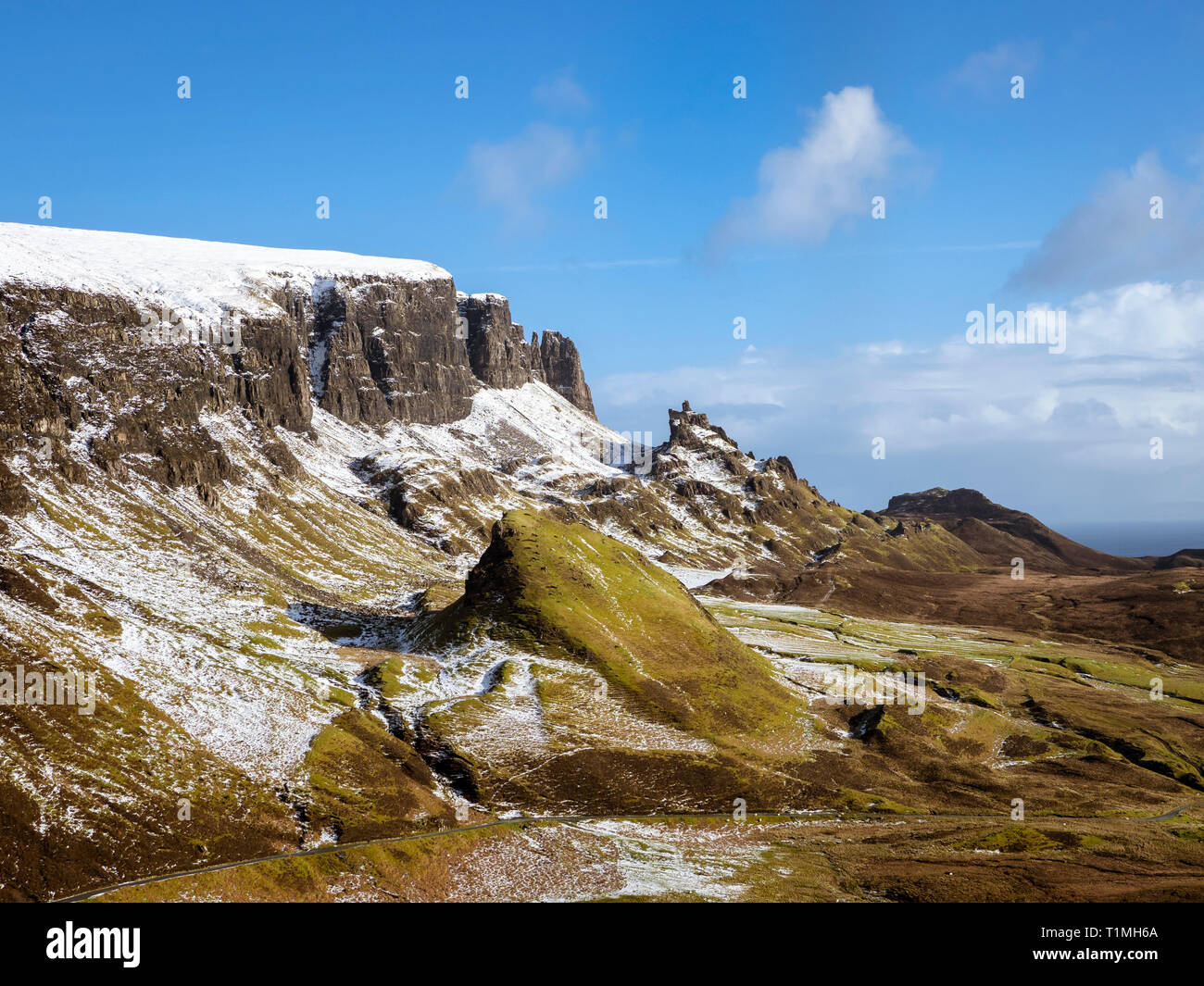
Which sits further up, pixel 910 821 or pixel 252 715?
pixel 252 715

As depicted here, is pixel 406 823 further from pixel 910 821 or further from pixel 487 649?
pixel 910 821

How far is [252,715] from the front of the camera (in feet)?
371

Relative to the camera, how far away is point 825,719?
14675cm

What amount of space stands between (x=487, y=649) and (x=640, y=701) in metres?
28.6
